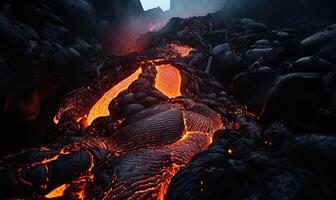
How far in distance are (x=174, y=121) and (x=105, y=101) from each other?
10.6 feet

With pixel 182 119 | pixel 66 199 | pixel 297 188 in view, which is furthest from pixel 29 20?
pixel 297 188

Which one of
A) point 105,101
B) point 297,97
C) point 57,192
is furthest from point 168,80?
point 57,192

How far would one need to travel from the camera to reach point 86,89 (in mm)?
10055

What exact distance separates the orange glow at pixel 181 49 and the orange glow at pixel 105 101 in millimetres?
4410

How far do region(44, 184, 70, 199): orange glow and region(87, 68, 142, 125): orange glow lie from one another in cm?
311

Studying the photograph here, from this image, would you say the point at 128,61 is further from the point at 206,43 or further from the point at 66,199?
the point at 66,199

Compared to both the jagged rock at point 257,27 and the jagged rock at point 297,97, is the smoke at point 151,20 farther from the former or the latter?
the jagged rock at point 297,97

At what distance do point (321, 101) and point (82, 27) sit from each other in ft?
42.8

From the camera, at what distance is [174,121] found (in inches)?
263

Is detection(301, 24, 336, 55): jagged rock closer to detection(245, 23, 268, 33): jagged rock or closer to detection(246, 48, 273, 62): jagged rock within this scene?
detection(246, 48, 273, 62): jagged rock

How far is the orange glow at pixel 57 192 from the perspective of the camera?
4.67 metres

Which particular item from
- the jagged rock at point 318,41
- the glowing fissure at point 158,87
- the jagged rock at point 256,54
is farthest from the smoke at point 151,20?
the jagged rock at point 318,41

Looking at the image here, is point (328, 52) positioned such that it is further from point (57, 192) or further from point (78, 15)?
point (78, 15)

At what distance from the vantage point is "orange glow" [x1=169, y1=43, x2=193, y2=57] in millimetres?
13812
